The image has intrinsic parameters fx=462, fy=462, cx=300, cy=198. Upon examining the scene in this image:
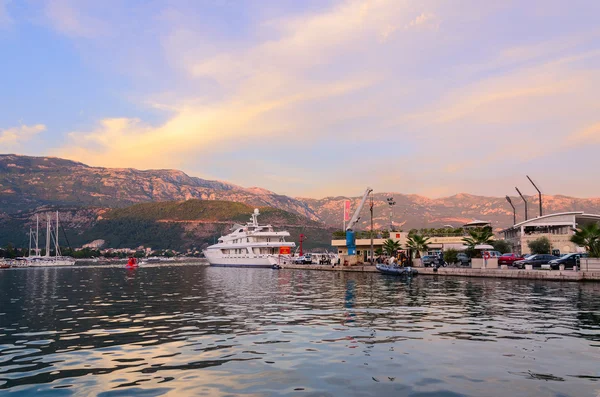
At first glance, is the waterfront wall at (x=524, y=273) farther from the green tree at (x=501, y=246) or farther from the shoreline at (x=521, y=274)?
the green tree at (x=501, y=246)

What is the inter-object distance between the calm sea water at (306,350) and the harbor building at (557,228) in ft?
189

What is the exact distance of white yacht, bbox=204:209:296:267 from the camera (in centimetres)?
9906

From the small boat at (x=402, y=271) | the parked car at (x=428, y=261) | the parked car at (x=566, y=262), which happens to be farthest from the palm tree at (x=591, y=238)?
the parked car at (x=428, y=261)

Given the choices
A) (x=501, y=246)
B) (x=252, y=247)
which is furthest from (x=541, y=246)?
(x=252, y=247)

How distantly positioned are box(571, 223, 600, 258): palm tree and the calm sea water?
2481 centimetres

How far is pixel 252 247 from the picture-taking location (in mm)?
100562

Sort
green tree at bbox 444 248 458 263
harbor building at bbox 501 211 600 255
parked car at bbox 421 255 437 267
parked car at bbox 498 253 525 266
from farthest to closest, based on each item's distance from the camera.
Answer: harbor building at bbox 501 211 600 255 → green tree at bbox 444 248 458 263 → parked car at bbox 421 255 437 267 → parked car at bbox 498 253 525 266

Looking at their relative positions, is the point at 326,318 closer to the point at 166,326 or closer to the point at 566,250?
the point at 166,326

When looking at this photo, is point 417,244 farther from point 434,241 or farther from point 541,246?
point 541,246

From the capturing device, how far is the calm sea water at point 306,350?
10.4 m

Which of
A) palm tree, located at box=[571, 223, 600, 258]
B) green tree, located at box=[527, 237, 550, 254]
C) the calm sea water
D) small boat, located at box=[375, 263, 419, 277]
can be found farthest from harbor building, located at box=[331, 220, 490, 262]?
the calm sea water

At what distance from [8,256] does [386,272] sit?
528 feet

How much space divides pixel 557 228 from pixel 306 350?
82.4m

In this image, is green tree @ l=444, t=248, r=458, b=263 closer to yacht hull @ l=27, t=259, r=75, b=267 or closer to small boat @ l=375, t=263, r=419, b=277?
small boat @ l=375, t=263, r=419, b=277
